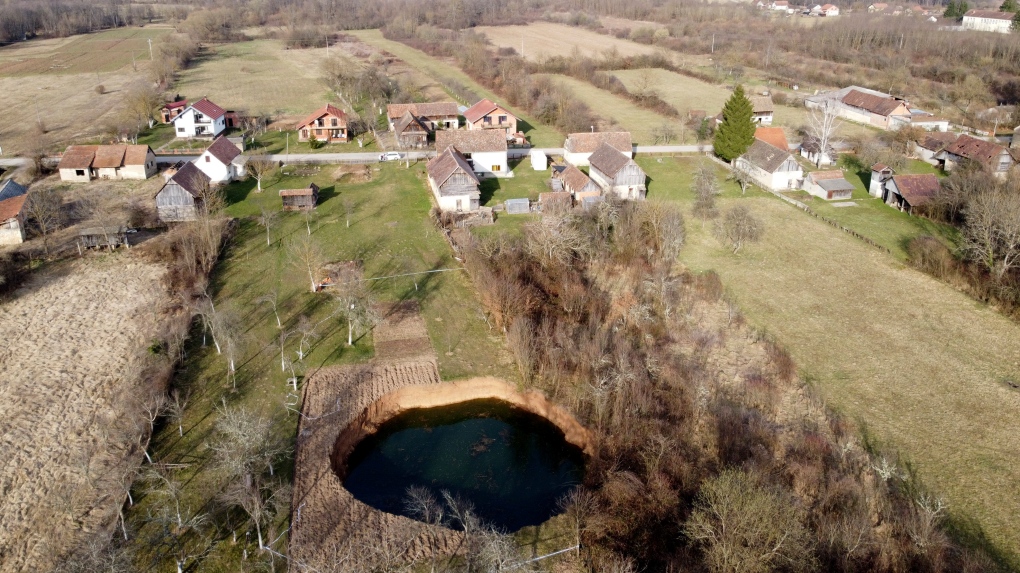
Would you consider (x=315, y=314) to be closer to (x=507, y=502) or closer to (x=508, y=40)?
(x=507, y=502)

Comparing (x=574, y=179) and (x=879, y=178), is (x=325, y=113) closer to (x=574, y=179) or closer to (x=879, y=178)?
(x=574, y=179)

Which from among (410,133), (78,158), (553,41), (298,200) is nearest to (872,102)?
(410,133)

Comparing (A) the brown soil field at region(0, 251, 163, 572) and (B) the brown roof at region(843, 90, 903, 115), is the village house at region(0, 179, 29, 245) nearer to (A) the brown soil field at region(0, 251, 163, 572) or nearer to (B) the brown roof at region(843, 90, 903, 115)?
(A) the brown soil field at region(0, 251, 163, 572)

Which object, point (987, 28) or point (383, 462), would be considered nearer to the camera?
point (383, 462)

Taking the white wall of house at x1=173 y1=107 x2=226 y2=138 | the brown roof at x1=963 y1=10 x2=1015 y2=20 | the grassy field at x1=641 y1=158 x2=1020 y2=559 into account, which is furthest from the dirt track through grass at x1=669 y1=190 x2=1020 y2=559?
the brown roof at x1=963 y1=10 x2=1015 y2=20

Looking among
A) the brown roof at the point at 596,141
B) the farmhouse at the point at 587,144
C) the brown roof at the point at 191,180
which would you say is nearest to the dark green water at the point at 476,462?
the brown roof at the point at 191,180

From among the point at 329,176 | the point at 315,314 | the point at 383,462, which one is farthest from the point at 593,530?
the point at 329,176
